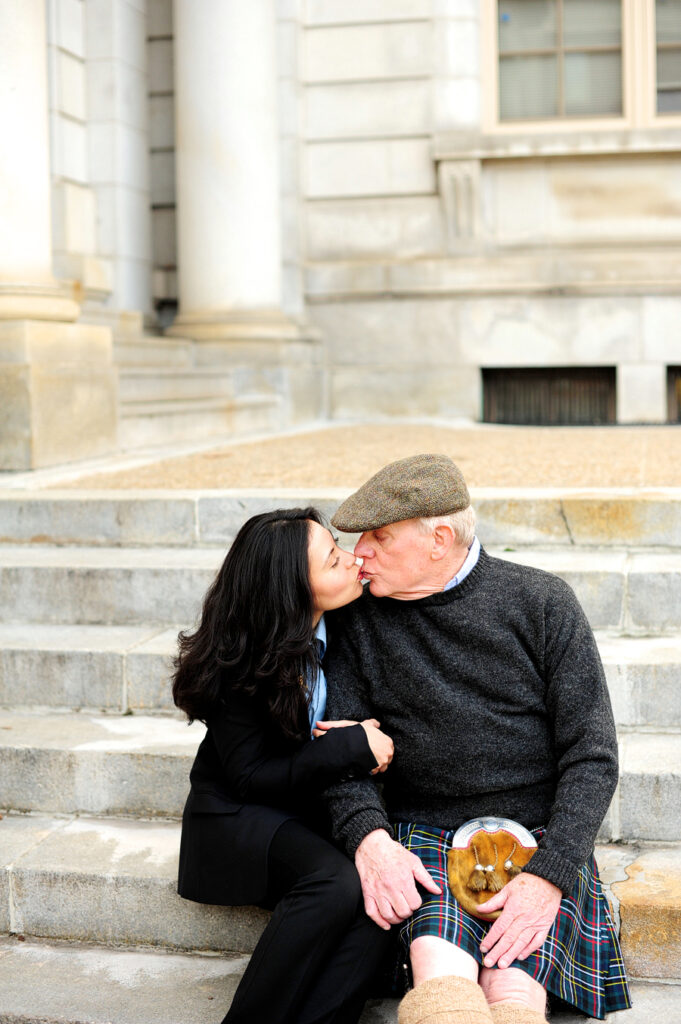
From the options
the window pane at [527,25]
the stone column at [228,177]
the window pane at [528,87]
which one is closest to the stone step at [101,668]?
the stone column at [228,177]

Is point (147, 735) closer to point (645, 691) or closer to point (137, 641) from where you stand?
point (137, 641)

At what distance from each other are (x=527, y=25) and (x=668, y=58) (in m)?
1.22

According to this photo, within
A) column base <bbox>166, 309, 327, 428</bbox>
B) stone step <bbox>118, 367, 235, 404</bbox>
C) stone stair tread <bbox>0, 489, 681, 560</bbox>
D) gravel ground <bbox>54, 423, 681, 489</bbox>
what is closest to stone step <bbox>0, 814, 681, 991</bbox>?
stone stair tread <bbox>0, 489, 681, 560</bbox>

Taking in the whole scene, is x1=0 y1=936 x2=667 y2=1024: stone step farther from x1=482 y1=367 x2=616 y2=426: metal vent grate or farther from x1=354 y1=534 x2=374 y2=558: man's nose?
x1=482 y1=367 x2=616 y2=426: metal vent grate

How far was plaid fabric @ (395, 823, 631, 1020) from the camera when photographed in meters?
2.63

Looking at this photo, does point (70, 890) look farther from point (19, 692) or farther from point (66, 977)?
point (19, 692)

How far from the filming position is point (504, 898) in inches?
104

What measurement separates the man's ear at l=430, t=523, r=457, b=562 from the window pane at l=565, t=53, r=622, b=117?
883 cm

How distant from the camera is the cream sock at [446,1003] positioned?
7.86ft

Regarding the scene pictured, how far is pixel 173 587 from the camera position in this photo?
4559 millimetres

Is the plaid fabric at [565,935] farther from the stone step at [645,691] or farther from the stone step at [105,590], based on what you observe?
the stone step at [105,590]

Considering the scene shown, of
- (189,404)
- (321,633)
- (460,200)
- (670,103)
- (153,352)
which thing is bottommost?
(321,633)

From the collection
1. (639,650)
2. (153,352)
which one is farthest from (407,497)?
(153,352)

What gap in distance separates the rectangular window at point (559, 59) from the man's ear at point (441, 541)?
8739 millimetres
